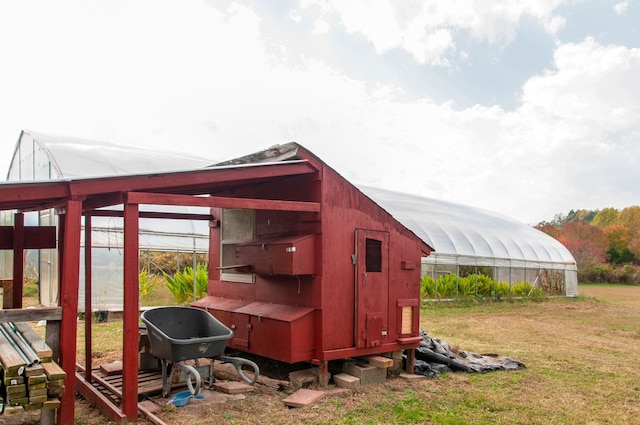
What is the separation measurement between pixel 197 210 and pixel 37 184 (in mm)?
10694

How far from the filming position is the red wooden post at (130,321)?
5.48 meters

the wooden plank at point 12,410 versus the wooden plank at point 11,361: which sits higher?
the wooden plank at point 11,361

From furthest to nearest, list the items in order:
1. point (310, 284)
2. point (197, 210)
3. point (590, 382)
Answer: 1. point (197, 210)
2. point (590, 382)
3. point (310, 284)

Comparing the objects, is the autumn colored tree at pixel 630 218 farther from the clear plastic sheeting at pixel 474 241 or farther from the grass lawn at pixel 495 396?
the grass lawn at pixel 495 396

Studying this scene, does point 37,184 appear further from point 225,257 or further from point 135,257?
point 225,257

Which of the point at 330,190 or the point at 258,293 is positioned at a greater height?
the point at 330,190

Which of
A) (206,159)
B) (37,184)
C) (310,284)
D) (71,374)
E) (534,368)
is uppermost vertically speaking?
(206,159)

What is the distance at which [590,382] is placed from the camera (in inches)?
305

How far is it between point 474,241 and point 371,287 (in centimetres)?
1545

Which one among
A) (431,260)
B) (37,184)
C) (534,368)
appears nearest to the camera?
(37,184)

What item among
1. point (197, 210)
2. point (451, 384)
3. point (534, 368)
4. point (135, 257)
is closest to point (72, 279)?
point (135, 257)

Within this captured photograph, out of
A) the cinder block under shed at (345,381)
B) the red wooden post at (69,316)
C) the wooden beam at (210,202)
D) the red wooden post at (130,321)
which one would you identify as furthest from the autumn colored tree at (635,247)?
the red wooden post at (69,316)

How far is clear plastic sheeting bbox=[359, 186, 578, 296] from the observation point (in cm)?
2067

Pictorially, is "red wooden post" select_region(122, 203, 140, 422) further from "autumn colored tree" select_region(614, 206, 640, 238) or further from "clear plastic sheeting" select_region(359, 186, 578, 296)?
"autumn colored tree" select_region(614, 206, 640, 238)
